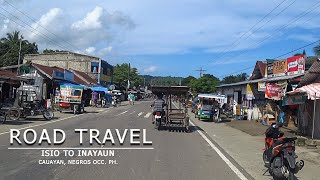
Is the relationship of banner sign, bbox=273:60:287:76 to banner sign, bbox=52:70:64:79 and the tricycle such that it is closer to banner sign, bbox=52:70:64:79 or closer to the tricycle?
the tricycle

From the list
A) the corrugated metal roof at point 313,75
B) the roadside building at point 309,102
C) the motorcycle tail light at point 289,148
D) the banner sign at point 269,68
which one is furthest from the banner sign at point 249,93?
the motorcycle tail light at point 289,148

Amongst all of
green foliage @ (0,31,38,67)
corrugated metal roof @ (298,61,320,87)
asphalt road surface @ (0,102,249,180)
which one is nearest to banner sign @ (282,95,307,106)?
corrugated metal roof @ (298,61,320,87)

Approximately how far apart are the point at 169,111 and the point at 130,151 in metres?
10.6

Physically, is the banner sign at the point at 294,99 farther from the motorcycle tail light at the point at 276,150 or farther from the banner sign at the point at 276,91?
the motorcycle tail light at the point at 276,150

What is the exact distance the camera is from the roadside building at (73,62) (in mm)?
74812

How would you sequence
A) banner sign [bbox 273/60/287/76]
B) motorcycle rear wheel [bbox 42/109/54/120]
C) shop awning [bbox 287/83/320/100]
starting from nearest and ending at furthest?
shop awning [bbox 287/83/320/100] < motorcycle rear wheel [bbox 42/109/54/120] < banner sign [bbox 273/60/287/76]

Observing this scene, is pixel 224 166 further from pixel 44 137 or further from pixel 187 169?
pixel 44 137

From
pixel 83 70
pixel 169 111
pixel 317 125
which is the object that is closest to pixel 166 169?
pixel 317 125

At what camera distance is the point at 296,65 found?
2566cm

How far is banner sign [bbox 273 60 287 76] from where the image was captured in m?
28.0

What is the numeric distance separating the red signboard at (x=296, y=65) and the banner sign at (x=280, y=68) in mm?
800

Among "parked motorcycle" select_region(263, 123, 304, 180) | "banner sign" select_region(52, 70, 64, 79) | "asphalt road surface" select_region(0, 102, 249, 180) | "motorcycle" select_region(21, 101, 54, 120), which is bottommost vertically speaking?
"asphalt road surface" select_region(0, 102, 249, 180)

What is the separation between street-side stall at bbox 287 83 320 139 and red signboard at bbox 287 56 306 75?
12.7 feet

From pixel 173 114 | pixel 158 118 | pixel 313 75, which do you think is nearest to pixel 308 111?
pixel 313 75
